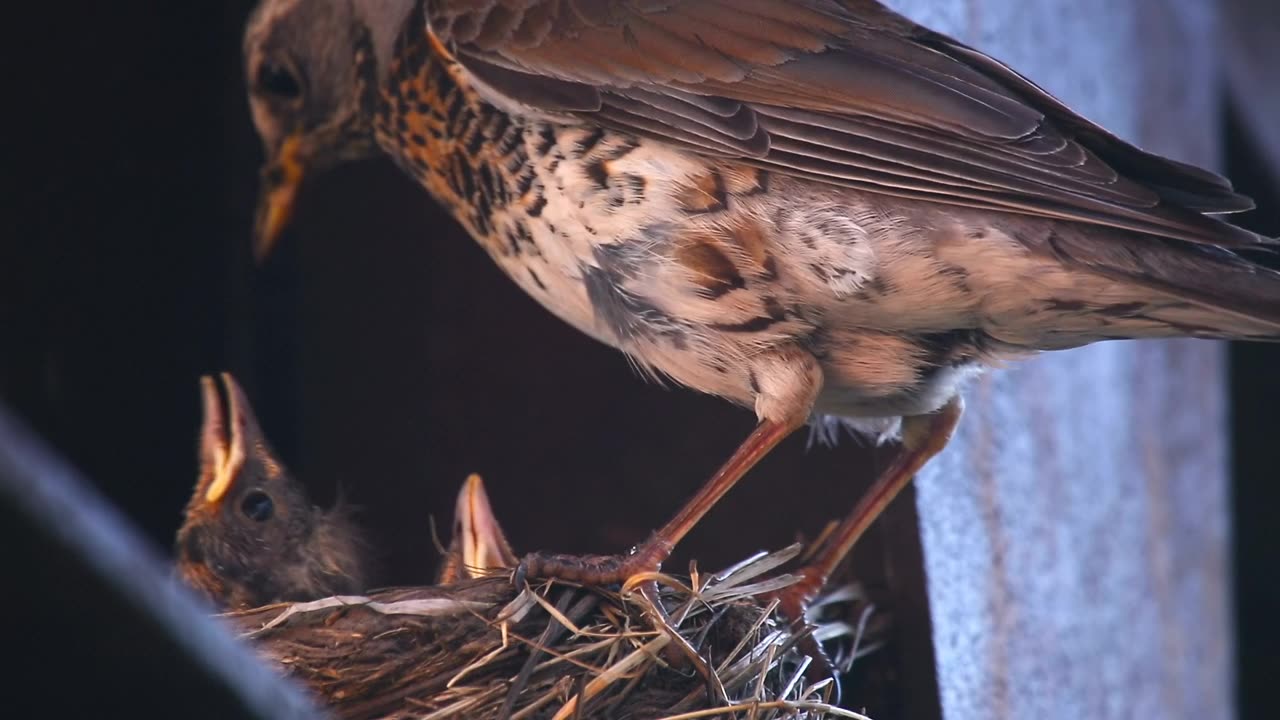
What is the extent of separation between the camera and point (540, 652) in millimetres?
2348

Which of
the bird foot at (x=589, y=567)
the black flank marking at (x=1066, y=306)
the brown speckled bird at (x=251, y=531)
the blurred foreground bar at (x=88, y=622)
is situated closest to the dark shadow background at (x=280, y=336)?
the brown speckled bird at (x=251, y=531)

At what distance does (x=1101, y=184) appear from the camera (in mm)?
2312

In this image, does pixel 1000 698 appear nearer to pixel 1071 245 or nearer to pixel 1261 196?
pixel 1071 245

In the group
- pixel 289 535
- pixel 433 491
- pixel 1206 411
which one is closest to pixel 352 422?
pixel 433 491

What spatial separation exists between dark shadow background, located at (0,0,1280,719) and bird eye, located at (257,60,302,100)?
1.49ft

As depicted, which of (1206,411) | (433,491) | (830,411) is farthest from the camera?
(1206,411)

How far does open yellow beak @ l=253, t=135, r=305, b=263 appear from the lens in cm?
338

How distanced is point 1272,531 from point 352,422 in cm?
315

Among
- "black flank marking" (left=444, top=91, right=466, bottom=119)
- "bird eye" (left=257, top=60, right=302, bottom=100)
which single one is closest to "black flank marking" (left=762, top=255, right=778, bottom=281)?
"black flank marking" (left=444, top=91, right=466, bottom=119)

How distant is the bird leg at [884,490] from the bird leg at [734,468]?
0.30m

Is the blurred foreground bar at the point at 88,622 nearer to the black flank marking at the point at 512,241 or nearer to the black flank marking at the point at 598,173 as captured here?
the black flank marking at the point at 598,173

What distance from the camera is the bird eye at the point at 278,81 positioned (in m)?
3.32

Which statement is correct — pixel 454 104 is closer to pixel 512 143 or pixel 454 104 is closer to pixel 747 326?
pixel 512 143

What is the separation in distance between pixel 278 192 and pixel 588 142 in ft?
3.52
